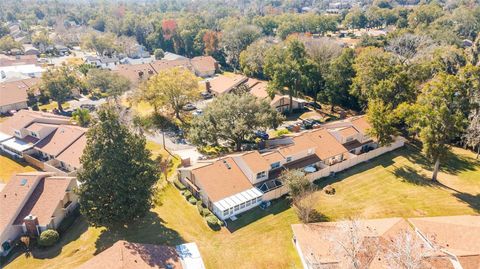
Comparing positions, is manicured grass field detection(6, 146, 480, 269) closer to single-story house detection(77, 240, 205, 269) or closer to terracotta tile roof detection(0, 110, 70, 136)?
single-story house detection(77, 240, 205, 269)

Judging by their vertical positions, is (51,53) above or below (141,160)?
below

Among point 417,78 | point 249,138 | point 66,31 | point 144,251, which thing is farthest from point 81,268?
point 66,31

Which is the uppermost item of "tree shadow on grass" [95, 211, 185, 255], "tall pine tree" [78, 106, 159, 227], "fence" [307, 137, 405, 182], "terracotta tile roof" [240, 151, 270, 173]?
"tall pine tree" [78, 106, 159, 227]

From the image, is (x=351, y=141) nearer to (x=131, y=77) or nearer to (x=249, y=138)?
(x=249, y=138)

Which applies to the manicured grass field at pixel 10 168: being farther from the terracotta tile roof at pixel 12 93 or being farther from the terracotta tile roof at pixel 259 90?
the terracotta tile roof at pixel 259 90

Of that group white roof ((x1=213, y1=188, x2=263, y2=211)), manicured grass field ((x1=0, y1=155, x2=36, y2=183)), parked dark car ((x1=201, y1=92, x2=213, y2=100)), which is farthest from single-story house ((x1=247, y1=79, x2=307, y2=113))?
manicured grass field ((x1=0, y1=155, x2=36, y2=183))

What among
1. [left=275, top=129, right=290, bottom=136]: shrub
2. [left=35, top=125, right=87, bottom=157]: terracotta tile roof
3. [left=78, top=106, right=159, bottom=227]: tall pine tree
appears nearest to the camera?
[left=78, top=106, right=159, bottom=227]: tall pine tree
